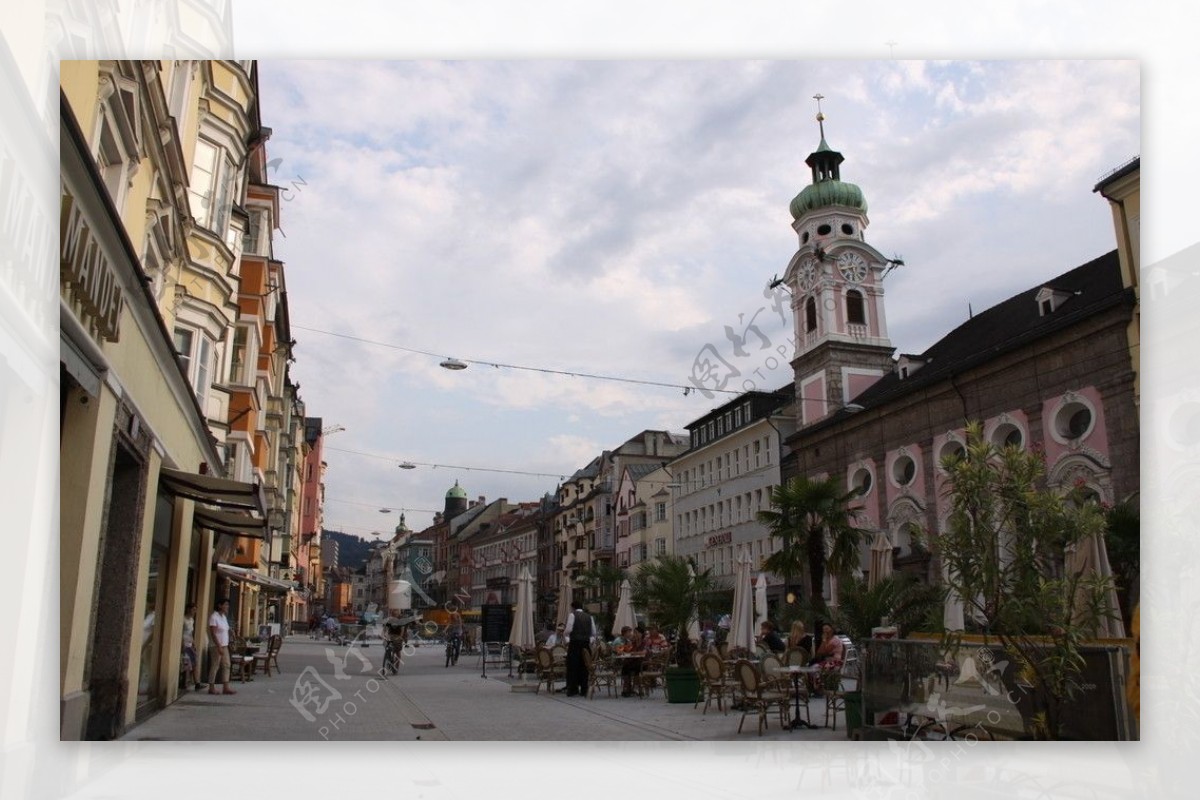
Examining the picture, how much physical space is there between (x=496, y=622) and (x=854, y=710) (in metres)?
18.6

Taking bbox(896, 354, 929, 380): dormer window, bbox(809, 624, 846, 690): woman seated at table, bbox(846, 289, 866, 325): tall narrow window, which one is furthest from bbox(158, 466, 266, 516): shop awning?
bbox(846, 289, 866, 325): tall narrow window

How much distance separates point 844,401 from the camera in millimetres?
44062

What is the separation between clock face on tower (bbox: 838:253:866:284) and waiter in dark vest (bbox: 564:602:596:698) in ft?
99.3

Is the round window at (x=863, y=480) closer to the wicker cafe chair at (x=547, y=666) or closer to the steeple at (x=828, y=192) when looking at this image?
the steeple at (x=828, y=192)

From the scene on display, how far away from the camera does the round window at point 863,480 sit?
39.7m

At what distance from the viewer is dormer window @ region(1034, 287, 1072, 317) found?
31.1 meters

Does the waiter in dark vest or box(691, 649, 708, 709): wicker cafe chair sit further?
the waiter in dark vest

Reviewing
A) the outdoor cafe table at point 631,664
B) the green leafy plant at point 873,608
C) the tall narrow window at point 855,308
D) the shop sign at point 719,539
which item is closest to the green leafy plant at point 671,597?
the outdoor cafe table at point 631,664

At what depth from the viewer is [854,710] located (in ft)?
37.4

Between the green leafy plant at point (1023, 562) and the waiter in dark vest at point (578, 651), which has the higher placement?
the green leafy plant at point (1023, 562)

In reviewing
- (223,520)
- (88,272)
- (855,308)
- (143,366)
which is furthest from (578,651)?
(855,308)

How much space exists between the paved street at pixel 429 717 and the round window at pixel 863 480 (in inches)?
899

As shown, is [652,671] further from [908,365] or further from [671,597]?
[908,365]

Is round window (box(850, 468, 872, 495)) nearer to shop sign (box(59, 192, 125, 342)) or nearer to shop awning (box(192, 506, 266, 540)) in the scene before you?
shop awning (box(192, 506, 266, 540))
